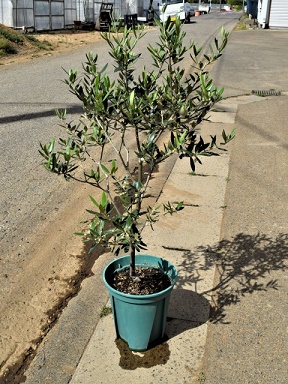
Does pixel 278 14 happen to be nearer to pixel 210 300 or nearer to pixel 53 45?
pixel 53 45

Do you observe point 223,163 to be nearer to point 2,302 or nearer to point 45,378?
point 2,302

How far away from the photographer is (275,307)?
3.90 meters

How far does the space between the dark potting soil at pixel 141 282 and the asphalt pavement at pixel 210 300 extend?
1.22 ft

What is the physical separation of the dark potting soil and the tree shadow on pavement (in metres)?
0.53

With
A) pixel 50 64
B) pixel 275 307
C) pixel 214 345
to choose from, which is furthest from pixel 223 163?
pixel 50 64

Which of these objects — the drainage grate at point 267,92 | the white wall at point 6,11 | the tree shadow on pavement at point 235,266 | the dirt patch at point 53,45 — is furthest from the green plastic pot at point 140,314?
the white wall at point 6,11

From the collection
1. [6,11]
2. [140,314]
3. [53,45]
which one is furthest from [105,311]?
[6,11]

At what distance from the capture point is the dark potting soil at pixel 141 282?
3422 millimetres

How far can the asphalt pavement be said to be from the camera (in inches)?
128

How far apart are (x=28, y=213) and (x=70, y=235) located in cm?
72

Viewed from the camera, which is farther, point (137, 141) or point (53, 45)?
point (53, 45)

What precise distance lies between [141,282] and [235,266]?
4.18 feet

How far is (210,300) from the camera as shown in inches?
156

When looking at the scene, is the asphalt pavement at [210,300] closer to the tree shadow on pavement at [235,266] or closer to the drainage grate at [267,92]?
the tree shadow on pavement at [235,266]
